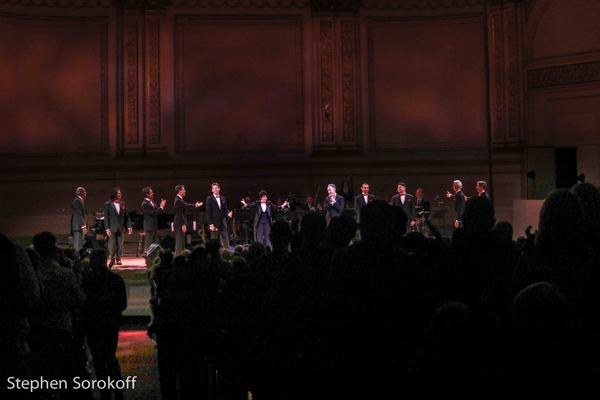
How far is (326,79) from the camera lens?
83.8 feet

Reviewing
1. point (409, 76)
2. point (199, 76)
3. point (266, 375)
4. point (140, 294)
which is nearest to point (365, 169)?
point (409, 76)

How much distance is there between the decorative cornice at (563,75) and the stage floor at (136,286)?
41.9 feet

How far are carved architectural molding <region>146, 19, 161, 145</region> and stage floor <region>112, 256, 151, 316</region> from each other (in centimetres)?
490

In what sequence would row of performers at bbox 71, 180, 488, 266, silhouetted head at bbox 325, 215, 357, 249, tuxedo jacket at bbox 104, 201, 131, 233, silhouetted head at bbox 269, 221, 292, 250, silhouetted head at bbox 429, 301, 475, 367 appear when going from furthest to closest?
1. row of performers at bbox 71, 180, 488, 266
2. tuxedo jacket at bbox 104, 201, 131, 233
3. silhouetted head at bbox 269, 221, 292, 250
4. silhouetted head at bbox 325, 215, 357, 249
5. silhouetted head at bbox 429, 301, 475, 367

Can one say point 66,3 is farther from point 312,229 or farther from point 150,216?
point 312,229

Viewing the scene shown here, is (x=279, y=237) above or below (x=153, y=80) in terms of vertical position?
below

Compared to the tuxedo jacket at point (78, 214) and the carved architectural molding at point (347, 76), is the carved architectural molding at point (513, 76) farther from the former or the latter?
the tuxedo jacket at point (78, 214)

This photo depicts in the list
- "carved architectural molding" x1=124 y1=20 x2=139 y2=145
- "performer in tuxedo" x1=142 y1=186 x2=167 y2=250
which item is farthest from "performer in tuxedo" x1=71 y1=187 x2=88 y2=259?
"carved architectural molding" x1=124 y1=20 x2=139 y2=145

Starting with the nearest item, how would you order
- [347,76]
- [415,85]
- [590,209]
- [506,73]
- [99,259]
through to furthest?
1. [590,209]
2. [99,259]
3. [506,73]
4. [347,76]
5. [415,85]

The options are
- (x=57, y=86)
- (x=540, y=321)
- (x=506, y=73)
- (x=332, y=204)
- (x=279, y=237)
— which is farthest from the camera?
(x=57, y=86)

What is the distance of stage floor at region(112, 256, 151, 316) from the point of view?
539 inches

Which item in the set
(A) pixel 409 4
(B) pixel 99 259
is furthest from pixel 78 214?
(A) pixel 409 4

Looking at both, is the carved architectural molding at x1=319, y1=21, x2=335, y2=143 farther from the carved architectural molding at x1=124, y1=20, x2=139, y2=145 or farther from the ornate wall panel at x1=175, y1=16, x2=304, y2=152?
the carved architectural molding at x1=124, y1=20, x2=139, y2=145

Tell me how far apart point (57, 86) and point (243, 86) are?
5.71 meters
